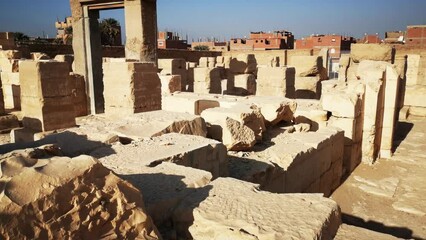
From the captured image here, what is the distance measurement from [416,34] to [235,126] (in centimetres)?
2865

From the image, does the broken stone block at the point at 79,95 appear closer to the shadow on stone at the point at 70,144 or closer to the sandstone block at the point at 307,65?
the shadow on stone at the point at 70,144

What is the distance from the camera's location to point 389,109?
8.35 metres

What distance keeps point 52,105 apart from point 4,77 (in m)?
7.43

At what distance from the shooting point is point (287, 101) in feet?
23.2

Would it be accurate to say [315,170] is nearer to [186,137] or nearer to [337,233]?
Result: [186,137]

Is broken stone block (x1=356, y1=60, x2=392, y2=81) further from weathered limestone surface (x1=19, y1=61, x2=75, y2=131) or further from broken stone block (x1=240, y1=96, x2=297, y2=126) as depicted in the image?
weathered limestone surface (x1=19, y1=61, x2=75, y2=131)

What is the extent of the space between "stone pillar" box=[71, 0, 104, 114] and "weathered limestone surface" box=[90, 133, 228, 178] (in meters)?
7.40

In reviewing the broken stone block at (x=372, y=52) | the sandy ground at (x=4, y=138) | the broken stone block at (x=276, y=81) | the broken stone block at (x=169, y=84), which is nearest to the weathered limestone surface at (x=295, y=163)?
the broken stone block at (x=169, y=84)

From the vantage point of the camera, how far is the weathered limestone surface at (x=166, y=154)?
10.7ft

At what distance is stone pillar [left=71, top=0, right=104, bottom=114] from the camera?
10.8 meters

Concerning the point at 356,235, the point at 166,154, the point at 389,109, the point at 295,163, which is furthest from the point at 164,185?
the point at 389,109

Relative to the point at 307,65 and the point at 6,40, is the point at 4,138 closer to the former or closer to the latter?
the point at 6,40

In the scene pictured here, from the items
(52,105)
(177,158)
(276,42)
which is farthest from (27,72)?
(276,42)

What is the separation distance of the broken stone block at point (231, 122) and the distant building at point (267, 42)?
38.6m
